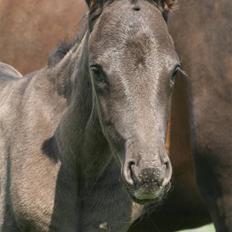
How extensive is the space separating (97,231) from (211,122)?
3.35 feet

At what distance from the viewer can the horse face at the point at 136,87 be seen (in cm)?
466

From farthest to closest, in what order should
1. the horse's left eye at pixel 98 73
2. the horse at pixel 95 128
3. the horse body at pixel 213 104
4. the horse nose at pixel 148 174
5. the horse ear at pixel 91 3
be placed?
the horse body at pixel 213 104 → the horse ear at pixel 91 3 → the horse's left eye at pixel 98 73 → the horse at pixel 95 128 → the horse nose at pixel 148 174

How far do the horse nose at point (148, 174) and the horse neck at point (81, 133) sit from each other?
0.77m

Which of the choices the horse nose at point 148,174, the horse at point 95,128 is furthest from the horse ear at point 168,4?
the horse nose at point 148,174

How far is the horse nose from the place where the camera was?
4.60 meters

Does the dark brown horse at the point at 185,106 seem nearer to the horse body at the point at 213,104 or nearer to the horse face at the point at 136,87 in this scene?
the horse body at the point at 213,104

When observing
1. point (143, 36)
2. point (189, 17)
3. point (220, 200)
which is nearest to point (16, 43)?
point (189, 17)

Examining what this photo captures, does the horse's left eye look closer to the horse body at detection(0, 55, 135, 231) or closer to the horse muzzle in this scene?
the horse muzzle

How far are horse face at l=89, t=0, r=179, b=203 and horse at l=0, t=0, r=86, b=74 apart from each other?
8.76ft

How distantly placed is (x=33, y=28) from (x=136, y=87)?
3428 millimetres

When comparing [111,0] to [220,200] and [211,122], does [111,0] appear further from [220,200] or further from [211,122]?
[220,200]

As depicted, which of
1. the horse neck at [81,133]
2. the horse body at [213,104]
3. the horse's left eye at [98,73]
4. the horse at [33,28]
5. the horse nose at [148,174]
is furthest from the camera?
the horse at [33,28]

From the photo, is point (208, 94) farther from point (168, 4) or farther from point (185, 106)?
point (168, 4)

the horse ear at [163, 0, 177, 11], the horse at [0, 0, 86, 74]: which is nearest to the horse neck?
the horse ear at [163, 0, 177, 11]
